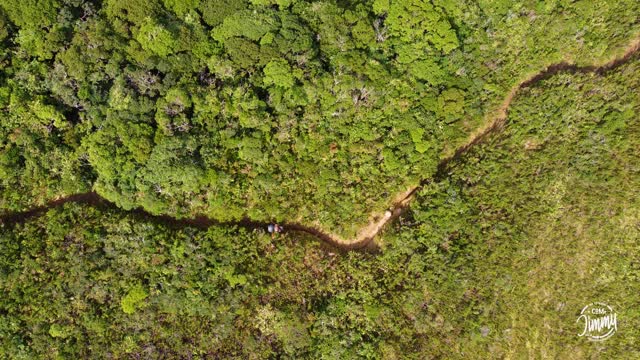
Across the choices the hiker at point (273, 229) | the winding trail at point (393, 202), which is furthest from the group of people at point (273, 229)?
the winding trail at point (393, 202)

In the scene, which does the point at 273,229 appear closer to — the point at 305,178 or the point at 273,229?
the point at 273,229

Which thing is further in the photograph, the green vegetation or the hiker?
the hiker

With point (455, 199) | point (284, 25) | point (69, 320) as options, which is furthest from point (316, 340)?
point (284, 25)

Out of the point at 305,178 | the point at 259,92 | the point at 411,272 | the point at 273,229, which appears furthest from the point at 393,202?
the point at 259,92

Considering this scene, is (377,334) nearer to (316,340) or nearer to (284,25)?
(316,340)

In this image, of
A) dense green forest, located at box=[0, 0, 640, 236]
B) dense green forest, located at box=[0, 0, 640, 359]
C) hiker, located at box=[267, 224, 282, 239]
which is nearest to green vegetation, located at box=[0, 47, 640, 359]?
dense green forest, located at box=[0, 0, 640, 359]

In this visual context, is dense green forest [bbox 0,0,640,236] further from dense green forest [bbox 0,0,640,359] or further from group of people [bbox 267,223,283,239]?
group of people [bbox 267,223,283,239]

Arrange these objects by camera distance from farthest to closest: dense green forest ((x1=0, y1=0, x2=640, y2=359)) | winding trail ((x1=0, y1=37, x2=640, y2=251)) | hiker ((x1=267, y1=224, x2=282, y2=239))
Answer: winding trail ((x1=0, y1=37, x2=640, y2=251))
hiker ((x1=267, y1=224, x2=282, y2=239))
dense green forest ((x1=0, y1=0, x2=640, y2=359))
